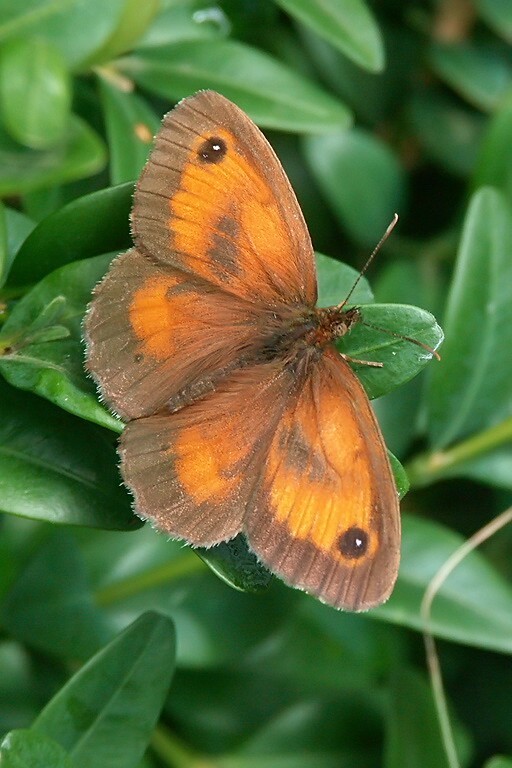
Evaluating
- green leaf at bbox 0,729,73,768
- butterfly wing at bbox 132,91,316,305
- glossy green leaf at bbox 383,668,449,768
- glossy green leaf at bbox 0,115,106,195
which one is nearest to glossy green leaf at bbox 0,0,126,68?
glossy green leaf at bbox 0,115,106,195

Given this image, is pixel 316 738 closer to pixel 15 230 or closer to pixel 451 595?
pixel 451 595

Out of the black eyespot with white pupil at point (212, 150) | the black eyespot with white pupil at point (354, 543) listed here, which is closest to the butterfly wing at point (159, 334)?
the black eyespot with white pupil at point (212, 150)

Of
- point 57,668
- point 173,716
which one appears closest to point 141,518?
point 57,668

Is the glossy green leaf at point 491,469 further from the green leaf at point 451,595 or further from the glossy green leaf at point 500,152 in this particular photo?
the glossy green leaf at point 500,152

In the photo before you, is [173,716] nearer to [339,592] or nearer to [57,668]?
[57,668]

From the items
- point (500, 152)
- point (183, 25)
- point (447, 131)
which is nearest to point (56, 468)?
point (183, 25)
